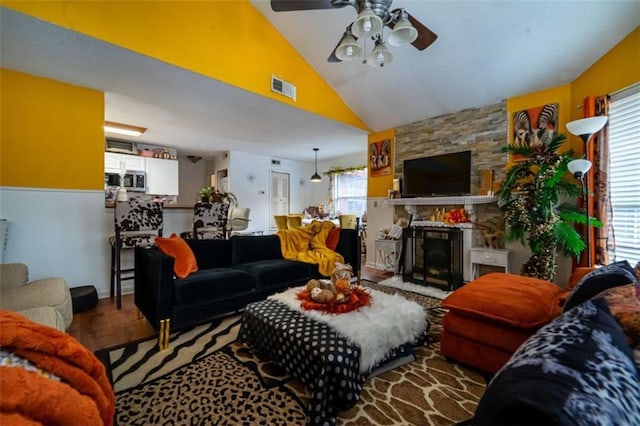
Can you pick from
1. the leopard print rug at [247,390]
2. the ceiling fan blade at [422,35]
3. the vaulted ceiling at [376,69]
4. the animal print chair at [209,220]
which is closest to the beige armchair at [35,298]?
the leopard print rug at [247,390]

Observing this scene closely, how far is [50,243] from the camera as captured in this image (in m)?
3.03

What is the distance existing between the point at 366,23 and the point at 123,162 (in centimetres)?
580

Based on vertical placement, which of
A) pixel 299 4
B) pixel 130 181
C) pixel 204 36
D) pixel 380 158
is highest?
pixel 204 36

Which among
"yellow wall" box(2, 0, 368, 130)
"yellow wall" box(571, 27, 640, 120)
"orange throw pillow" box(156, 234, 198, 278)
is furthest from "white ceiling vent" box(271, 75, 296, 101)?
"yellow wall" box(571, 27, 640, 120)

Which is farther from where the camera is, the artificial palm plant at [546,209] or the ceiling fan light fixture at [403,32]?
the artificial palm plant at [546,209]

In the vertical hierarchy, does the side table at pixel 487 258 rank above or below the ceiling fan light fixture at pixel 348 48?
below

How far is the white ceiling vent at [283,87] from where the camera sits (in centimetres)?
355

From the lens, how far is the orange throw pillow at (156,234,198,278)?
2420 mm

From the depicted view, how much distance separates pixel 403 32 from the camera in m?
2.15

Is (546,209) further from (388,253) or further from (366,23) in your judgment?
(366,23)

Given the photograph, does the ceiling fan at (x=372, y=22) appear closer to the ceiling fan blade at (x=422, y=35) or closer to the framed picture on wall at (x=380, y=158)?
the ceiling fan blade at (x=422, y=35)

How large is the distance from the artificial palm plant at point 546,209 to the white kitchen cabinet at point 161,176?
6494 millimetres

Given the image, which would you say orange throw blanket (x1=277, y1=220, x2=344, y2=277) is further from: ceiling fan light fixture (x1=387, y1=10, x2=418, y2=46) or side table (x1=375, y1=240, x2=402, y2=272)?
ceiling fan light fixture (x1=387, y1=10, x2=418, y2=46)

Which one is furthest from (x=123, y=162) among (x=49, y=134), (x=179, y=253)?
(x=179, y=253)
